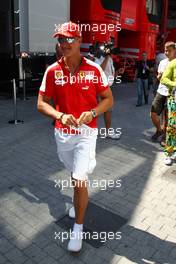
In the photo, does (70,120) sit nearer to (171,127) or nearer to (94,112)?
(94,112)

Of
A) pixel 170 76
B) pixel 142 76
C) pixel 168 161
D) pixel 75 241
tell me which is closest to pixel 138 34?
pixel 142 76

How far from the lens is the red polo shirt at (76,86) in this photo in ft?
8.79

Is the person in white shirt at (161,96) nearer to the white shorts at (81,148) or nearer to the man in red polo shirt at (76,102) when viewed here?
the man in red polo shirt at (76,102)

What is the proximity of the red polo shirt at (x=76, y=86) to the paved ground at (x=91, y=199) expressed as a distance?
1131 millimetres

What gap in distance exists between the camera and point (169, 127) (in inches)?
197

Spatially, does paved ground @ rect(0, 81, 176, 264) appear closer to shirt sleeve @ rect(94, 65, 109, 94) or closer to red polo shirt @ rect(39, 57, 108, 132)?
red polo shirt @ rect(39, 57, 108, 132)

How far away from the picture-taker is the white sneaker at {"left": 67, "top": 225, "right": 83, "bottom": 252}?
9.36 feet

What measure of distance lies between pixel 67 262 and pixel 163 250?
883 mm

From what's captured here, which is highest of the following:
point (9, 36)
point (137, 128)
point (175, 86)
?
point (9, 36)

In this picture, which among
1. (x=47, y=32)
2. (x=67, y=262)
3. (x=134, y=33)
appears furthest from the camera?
(x=134, y=33)

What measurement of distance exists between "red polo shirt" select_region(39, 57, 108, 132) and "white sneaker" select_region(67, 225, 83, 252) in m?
0.96

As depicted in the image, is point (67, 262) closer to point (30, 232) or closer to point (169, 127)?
point (30, 232)

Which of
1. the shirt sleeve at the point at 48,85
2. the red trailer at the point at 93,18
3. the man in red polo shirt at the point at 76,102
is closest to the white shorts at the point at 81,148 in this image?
the man in red polo shirt at the point at 76,102

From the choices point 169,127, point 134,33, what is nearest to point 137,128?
point 169,127
